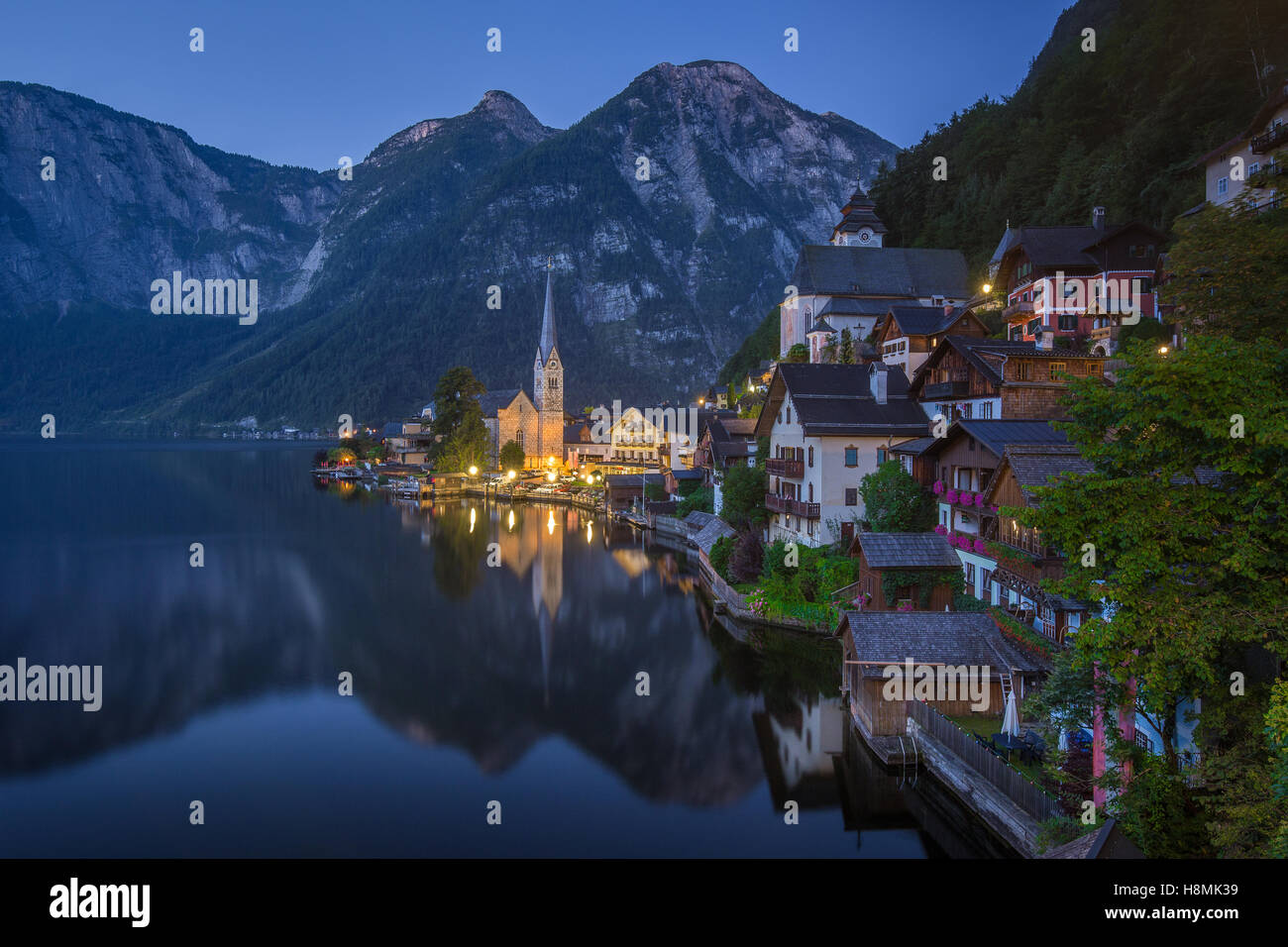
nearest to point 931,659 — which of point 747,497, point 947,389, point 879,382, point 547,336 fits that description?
point 947,389

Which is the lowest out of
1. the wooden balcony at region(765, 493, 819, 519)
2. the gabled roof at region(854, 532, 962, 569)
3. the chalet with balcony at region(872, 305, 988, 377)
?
the gabled roof at region(854, 532, 962, 569)

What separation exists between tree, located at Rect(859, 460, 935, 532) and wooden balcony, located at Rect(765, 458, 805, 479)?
521 centimetres

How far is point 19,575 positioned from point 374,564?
836 inches

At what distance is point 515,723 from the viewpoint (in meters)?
27.9

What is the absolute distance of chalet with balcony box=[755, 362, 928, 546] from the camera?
122 feet

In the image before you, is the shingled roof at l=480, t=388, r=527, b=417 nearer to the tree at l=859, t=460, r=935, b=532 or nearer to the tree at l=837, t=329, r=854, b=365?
the tree at l=837, t=329, r=854, b=365

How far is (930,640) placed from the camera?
2167 centimetres

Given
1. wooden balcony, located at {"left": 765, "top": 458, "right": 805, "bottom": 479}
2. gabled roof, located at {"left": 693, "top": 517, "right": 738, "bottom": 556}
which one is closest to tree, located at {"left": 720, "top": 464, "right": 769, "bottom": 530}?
gabled roof, located at {"left": 693, "top": 517, "right": 738, "bottom": 556}

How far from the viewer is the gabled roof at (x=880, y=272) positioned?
69500 mm
